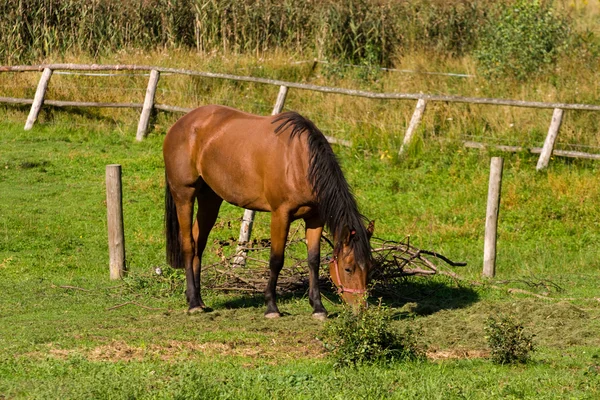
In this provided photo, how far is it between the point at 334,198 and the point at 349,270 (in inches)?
24.8

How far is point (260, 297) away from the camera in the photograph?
31.5 feet

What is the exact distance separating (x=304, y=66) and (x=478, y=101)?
6347 millimetres

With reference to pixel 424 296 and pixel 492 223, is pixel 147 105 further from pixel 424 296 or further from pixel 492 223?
pixel 424 296

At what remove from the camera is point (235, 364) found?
6.62m

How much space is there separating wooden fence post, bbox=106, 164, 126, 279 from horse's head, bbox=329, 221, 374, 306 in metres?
3.27

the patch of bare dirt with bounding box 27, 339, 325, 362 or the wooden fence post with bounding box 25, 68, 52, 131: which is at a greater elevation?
the patch of bare dirt with bounding box 27, 339, 325, 362

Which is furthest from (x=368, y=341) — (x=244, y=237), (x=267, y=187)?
(x=244, y=237)

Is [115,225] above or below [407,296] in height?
above

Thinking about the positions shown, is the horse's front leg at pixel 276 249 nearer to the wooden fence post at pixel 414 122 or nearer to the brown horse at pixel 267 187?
the brown horse at pixel 267 187

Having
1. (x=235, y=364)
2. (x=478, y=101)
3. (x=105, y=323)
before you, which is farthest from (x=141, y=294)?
(x=478, y=101)

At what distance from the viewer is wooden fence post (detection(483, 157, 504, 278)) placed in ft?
33.7

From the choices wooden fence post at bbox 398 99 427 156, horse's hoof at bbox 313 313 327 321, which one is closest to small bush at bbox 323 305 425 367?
horse's hoof at bbox 313 313 327 321

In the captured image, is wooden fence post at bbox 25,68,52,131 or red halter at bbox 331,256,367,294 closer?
red halter at bbox 331,256,367,294

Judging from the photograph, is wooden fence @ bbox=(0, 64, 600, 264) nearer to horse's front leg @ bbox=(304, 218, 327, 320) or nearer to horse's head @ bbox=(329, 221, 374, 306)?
horse's front leg @ bbox=(304, 218, 327, 320)
